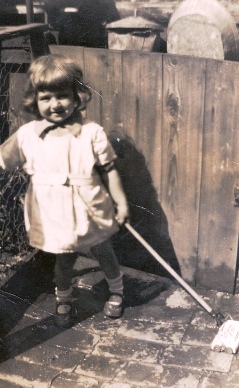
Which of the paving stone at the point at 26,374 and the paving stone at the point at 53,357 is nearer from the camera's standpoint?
the paving stone at the point at 26,374

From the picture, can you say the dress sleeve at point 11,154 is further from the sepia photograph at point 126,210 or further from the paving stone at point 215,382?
the paving stone at point 215,382

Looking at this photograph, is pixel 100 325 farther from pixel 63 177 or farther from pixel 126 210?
pixel 63 177

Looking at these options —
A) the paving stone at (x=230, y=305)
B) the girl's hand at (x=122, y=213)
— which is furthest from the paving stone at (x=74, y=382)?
the paving stone at (x=230, y=305)

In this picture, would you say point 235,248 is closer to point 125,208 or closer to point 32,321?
point 125,208

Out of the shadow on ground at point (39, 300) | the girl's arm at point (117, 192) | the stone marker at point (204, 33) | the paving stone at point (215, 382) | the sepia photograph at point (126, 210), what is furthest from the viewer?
the stone marker at point (204, 33)

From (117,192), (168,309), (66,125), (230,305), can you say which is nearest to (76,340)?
(168,309)
